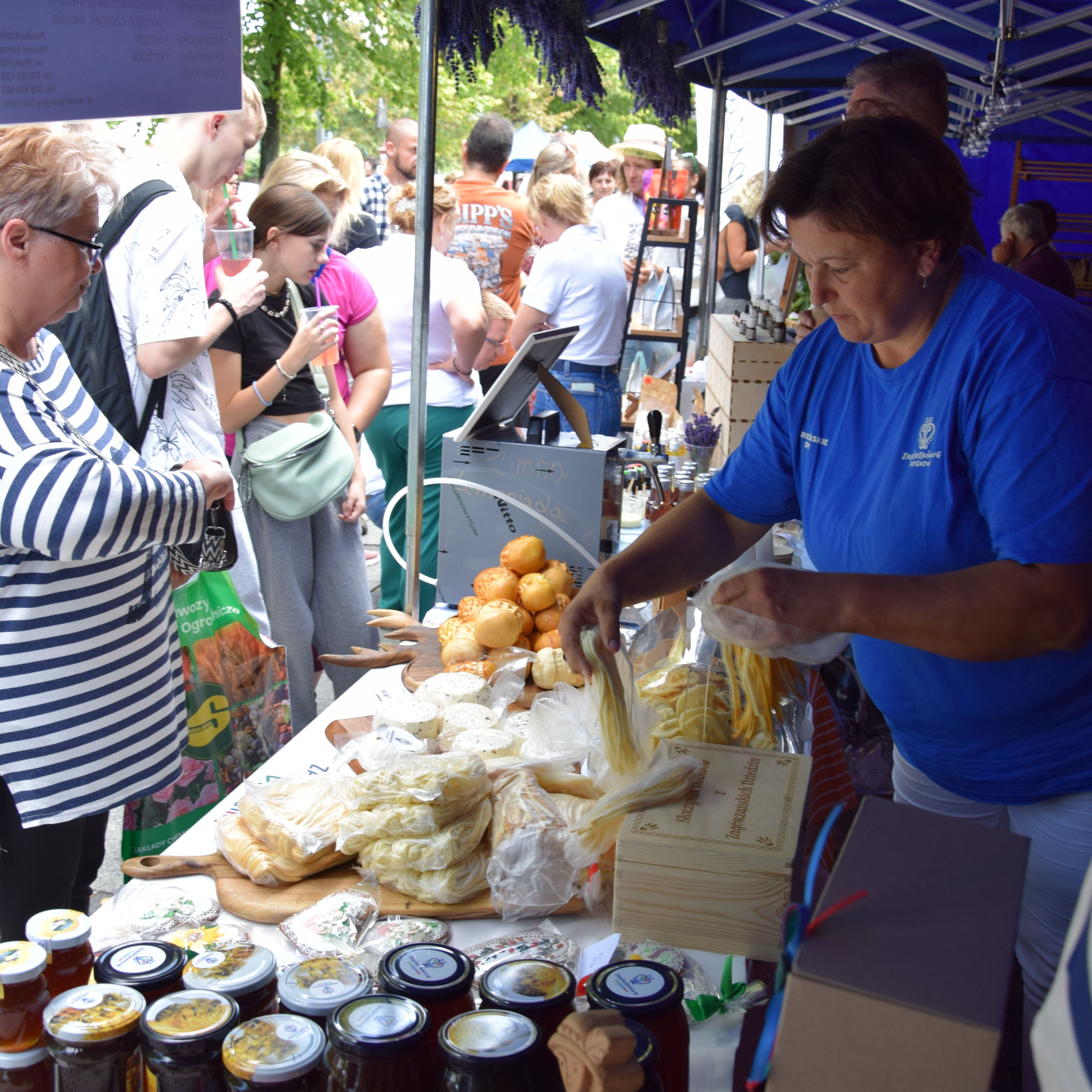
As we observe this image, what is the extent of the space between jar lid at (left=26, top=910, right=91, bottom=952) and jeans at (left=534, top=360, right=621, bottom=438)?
4817 mm

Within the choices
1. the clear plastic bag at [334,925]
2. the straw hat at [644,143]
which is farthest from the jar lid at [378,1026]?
the straw hat at [644,143]

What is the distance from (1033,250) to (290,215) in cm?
562

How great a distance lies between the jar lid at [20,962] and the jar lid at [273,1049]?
0.22 metres

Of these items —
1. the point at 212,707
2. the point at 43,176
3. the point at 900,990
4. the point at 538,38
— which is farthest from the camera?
the point at 538,38

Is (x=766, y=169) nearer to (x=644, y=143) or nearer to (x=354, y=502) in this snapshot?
(x=644, y=143)

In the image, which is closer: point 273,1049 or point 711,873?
point 273,1049

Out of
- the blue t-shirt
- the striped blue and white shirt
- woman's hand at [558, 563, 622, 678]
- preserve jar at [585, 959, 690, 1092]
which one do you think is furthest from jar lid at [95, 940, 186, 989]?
the blue t-shirt

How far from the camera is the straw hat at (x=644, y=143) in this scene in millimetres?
8641

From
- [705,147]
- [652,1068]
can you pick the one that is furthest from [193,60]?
[705,147]

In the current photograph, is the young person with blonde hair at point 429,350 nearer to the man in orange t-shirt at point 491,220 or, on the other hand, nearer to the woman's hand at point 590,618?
the man in orange t-shirt at point 491,220

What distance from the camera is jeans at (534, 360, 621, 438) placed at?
5.80 meters

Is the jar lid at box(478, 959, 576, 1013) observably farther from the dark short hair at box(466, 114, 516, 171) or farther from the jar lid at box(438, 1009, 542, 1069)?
the dark short hair at box(466, 114, 516, 171)

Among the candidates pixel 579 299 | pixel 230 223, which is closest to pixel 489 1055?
pixel 230 223

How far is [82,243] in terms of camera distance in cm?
190
